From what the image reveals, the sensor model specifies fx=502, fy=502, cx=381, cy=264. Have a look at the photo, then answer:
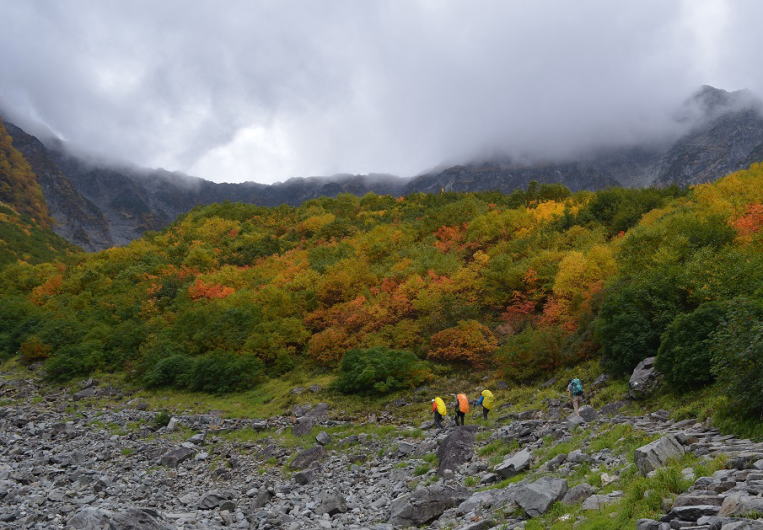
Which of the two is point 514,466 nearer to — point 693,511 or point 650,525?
point 650,525

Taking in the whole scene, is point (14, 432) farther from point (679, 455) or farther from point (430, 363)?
point (679, 455)

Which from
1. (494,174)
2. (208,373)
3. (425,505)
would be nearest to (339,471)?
(425,505)

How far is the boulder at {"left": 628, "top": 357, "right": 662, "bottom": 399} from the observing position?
16.2 meters

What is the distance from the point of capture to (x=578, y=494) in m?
9.30

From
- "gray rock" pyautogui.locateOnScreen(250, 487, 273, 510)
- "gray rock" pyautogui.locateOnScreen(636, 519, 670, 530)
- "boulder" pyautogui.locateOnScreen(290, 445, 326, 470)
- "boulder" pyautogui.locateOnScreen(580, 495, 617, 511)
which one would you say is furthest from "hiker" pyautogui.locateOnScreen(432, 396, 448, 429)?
"gray rock" pyautogui.locateOnScreen(636, 519, 670, 530)

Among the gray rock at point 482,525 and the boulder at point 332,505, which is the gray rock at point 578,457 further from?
the boulder at point 332,505

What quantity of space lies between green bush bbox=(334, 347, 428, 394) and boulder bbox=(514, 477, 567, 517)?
15909mm

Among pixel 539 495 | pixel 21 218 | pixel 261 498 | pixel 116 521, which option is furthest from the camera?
pixel 21 218

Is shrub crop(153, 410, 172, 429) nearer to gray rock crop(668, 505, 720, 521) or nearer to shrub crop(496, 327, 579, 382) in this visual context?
shrub crop(496, 327, 579, 382)

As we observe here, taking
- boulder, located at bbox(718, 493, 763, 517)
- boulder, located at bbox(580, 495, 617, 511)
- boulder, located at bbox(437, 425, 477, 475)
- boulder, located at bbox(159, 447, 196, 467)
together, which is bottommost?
boulder, located at bbox(159, 447, 196, 467)

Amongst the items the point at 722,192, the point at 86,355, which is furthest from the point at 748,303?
the point at 86,355

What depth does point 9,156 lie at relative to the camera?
122 metres

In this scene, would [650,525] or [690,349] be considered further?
[690,349]

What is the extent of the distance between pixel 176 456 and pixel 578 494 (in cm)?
1526
